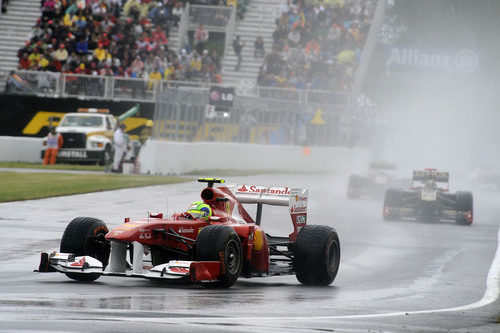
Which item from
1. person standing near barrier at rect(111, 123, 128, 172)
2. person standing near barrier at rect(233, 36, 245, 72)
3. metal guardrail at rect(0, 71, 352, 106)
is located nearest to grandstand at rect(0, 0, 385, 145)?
metal guardrail at rect(0, 71, 352, 106)

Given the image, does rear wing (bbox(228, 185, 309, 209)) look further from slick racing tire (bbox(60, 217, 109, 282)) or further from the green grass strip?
the green grass strip

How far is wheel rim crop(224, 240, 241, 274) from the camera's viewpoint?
35.9 feet

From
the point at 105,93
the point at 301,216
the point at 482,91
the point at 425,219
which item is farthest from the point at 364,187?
the point at 482,91

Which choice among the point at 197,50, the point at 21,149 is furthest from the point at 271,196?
the point at 197,50

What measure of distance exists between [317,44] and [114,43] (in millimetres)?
8695

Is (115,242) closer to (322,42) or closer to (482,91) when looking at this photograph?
(322,42)

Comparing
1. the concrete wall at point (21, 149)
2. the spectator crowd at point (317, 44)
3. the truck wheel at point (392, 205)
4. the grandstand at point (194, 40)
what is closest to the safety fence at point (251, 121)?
the grandstand at point (194, 40)

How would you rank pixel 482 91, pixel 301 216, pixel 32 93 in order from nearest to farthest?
1. pixel 301 216
2. pixel 32 93
3. pixel 482 91

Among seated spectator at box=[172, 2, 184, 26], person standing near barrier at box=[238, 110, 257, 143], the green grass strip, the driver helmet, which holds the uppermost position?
seated spectator at box=[172, 2, 184, 26]

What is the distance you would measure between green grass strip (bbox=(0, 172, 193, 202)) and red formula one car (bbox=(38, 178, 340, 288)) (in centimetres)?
1185

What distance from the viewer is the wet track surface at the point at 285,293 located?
8.17 metres

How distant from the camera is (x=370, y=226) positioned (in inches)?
867

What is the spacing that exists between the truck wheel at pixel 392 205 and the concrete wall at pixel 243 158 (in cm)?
1140

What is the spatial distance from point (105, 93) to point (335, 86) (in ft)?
33.4
